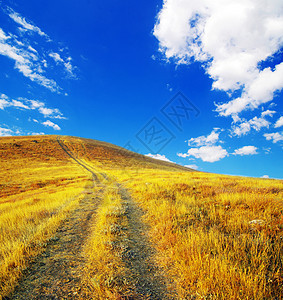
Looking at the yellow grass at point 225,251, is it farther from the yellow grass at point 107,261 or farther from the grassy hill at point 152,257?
the yellow grass at point 107,261

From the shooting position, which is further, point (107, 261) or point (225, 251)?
point (107, 261)

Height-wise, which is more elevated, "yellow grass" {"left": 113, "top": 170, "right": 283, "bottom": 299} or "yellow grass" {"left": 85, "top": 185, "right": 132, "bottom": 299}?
"yellow grass" {"left": 113, "top": 170, "right": 283, "bottom": 299}

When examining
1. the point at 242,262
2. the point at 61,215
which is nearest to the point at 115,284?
the point at 242,262

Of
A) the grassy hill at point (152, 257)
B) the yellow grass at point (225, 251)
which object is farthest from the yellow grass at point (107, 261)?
the yellow grass at point (225, 251)

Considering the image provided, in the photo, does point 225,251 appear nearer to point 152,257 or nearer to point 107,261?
point 152,257

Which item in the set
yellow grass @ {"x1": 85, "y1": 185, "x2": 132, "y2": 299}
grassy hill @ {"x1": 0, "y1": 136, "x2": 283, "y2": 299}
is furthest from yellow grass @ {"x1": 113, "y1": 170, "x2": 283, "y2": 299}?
yellow grass @ {"x1": 85, "y1": 185, "x2": 132, "y2": 299}

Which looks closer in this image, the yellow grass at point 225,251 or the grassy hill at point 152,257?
the yellow grass at point 225,251

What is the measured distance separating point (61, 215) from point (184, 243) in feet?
21.7

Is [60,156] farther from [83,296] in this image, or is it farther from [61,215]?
[83,296]

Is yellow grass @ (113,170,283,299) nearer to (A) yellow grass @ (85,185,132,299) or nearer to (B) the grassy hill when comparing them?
(B) the grassy hill

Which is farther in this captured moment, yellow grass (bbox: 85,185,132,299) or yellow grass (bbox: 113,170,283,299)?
yellow grass (bbox: 85,185,132,299)

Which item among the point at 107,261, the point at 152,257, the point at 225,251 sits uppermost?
the point at 225,251

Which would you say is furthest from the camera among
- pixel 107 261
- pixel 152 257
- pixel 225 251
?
pixel 152 257

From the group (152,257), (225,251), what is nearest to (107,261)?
(152,257)
